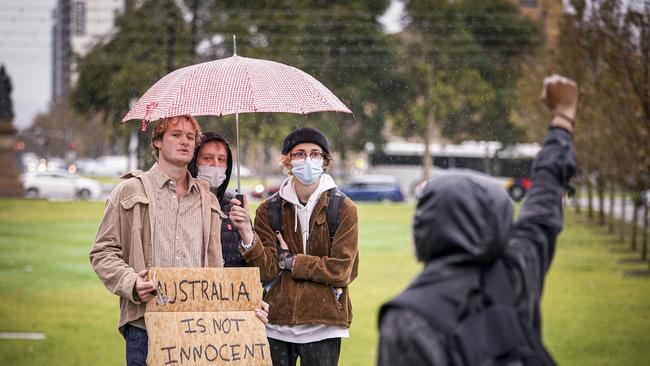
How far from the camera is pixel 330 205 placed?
6.11 m

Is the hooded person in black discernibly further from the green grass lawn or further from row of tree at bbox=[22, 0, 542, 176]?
row of tree at bbox=[22, 0, 542, 176]

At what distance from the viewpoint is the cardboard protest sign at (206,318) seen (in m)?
5.23

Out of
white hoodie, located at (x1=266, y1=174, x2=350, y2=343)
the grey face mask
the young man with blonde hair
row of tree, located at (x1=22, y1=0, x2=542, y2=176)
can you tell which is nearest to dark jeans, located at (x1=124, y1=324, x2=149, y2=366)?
the young man with blonde hair

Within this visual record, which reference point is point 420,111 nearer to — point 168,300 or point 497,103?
point 497,103

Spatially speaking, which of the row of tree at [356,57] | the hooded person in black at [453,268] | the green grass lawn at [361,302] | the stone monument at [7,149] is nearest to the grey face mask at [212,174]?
the hooded person in black at [453,268]

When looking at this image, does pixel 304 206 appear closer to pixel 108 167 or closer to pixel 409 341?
pixel 409 341

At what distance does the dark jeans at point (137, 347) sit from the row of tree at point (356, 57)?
31.0 m

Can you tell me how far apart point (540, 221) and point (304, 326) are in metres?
3.06

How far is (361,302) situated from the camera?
16.2 metres

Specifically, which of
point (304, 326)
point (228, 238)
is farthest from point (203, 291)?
Result: point (304, 326)

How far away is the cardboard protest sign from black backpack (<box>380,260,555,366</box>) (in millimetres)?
2731

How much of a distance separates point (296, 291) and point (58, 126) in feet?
404

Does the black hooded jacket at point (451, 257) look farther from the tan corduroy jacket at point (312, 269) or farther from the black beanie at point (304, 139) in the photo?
the black beanie at point (304, 139)

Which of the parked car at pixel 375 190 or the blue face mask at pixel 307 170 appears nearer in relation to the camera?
the blue face mask at pixel 307 170
